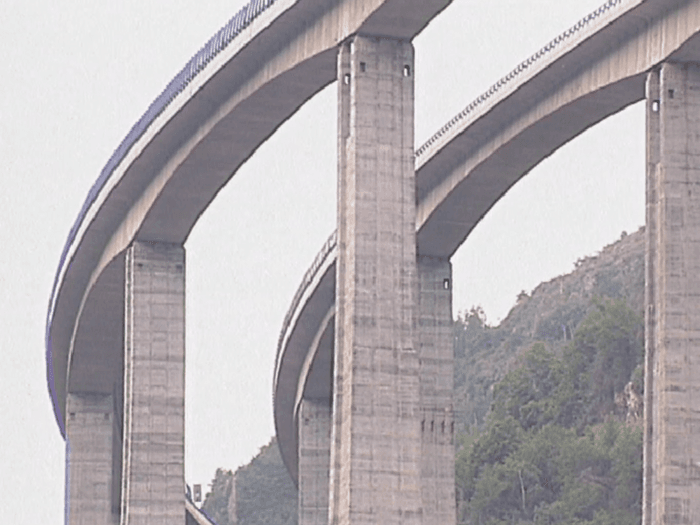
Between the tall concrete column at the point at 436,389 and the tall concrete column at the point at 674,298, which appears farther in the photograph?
the tall concrete column at the point at 436,389

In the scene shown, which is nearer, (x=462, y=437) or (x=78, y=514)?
(x=78, y=514)

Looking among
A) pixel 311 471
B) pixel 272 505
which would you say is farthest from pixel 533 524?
pixel 272 505

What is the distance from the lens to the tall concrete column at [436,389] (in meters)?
47.3

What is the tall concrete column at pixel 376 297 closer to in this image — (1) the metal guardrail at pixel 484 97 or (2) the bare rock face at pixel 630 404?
(1) the metal guardrail at pixel 484 97

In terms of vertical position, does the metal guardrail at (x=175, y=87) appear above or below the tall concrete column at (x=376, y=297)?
above

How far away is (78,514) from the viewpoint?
2443 inches

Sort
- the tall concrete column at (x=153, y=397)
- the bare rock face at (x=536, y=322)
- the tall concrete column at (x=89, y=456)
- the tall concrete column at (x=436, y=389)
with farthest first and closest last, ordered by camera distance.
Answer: the bare rock face at (x=536, y=322) < the tall concrete column at (x=89, y=456) < the tall concrete column at (x=153, y=397) < the tall concrete column at (x=436, y=389)

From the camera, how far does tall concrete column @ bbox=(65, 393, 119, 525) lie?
60.8 metres

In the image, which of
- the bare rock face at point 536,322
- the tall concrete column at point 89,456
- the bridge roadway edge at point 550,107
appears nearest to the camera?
the bridge roadway edge at point 550,107

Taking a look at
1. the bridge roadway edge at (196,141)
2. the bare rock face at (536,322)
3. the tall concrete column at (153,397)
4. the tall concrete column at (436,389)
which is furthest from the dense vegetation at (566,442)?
the tall concrete column at (153,397)

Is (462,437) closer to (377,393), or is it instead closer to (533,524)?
(533,524)

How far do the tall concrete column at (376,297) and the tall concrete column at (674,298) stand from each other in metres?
4.52

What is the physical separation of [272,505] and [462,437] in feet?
119

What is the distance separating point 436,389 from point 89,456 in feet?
56.6
